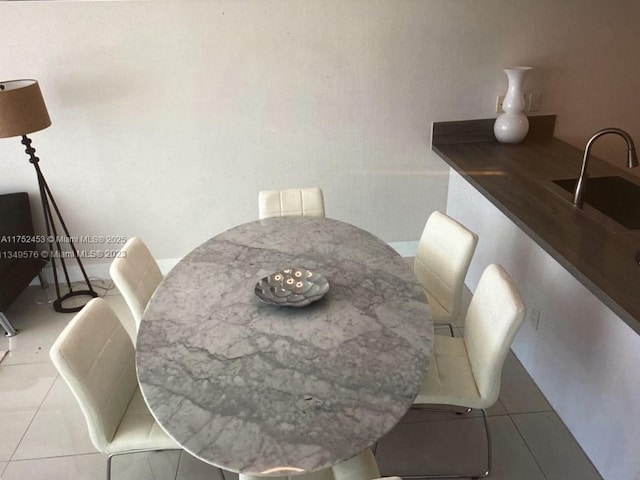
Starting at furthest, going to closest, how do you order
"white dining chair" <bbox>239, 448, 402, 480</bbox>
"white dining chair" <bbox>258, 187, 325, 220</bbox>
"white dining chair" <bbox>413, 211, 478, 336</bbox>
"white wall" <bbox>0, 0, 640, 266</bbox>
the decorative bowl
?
"white wall" <bbox>0, 0, 640, 266</bbox>
"white dining chair" <bbox>258, 187, 325, 220</bbox>
"white dining chair" <bbox>413, 211, 478, 336</bbox>
the decorative bowl
"white dining chair" <bbox>239, 448, 402, 480</bbox>

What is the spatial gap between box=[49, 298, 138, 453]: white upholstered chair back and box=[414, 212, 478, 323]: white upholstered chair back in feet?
4.28

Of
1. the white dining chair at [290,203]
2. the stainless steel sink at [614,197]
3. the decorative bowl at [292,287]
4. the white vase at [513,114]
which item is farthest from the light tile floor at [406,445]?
the white vase at [513,114]

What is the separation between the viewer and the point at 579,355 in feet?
6.66

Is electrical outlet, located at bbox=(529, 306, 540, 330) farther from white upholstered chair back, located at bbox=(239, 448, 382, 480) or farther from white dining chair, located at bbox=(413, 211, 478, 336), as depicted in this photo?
white upholstered chair back, located at bbox=(239, 448, 382, 480)

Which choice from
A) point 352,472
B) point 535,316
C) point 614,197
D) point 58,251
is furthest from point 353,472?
point 58,251

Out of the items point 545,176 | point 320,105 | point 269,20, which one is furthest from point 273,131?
point 545,176

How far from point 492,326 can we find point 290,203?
1327 millimetres

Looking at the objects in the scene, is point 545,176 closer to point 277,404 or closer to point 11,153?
point 277,404

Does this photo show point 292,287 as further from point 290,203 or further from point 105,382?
point 290,203

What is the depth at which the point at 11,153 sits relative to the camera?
121 inches

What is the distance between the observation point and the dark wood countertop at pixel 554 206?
1.70 meters

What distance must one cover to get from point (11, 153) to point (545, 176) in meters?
3.19

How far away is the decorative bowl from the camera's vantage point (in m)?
1.69

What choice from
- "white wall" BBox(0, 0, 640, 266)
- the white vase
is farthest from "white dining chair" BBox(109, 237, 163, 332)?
the white vase
